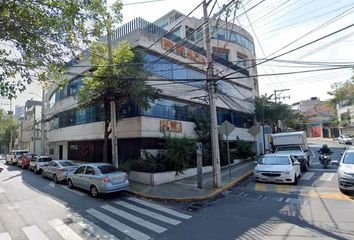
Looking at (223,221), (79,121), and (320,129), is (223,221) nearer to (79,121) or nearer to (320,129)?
(79,121)

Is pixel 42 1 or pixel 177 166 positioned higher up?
pixel 42 1

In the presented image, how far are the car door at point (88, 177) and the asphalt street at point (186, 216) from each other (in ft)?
1.67

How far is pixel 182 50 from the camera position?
68.7 feet

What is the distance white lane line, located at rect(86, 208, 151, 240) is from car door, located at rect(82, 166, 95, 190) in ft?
9.08

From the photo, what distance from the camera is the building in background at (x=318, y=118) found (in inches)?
2773

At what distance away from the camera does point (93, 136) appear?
68.8ft

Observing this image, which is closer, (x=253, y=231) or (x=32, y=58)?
(x=253, y=231)

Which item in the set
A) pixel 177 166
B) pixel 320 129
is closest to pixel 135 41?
pixel 177 166

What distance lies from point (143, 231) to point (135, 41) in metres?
13.5

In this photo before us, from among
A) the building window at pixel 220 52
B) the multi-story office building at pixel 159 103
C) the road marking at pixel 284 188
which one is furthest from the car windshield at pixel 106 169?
the building window at pixel 220 52

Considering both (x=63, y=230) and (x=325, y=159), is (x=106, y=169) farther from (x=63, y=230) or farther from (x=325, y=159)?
(x=325, y=159)

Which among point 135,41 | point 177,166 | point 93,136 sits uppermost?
point 135,41

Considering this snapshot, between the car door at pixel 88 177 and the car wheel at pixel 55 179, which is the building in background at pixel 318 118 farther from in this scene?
the car door at pixel 88 177

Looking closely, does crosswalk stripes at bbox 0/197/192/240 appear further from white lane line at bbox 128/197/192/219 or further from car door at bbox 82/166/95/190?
car door at bbox 82/166/95/190
